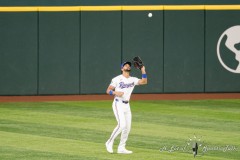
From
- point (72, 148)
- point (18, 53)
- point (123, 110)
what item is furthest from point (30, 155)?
point (18, 53)

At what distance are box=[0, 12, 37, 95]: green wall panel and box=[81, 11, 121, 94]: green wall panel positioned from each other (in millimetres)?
1438

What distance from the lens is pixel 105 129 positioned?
18.2 m

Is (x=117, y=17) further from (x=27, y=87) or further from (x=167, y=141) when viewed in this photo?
(x=167, y=141)

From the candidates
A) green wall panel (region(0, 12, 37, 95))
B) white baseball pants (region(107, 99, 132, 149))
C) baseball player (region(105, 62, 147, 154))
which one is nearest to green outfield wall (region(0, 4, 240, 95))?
green wall panel (region(0, 12, 37, 95))

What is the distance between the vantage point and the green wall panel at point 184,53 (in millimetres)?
24719

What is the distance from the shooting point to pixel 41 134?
17.3 meters

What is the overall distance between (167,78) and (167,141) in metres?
8.48

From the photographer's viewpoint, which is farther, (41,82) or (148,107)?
(41,82)

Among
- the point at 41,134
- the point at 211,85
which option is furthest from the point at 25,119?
the point at 211,85

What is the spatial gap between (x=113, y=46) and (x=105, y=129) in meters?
6.49

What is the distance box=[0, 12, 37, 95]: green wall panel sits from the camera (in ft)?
78.5

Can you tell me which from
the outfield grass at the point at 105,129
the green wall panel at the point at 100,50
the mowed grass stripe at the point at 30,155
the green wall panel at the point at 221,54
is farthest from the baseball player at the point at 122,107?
the green wall panel at the point at 221,54

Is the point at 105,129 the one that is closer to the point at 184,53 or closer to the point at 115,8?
the point at 115,8

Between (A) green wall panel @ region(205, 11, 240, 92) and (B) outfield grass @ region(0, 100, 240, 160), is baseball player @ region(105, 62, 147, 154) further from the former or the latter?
(A) green wall panel @ region(205, 11, 240, 92)
